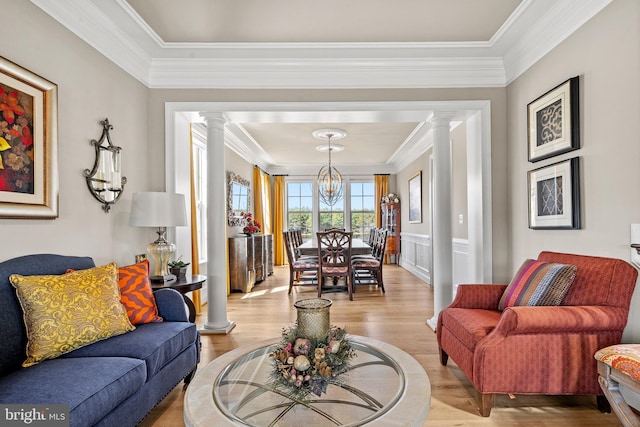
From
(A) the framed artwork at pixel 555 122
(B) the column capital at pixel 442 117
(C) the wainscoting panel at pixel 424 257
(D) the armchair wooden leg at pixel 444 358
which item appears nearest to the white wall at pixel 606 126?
(A) the framed artwork at pixel 555 122

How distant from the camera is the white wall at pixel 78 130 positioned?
6.49ft

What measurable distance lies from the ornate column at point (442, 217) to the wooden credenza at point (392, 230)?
15.3 ft

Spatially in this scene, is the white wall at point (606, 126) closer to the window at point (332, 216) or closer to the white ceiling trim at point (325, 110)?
the white ceiling trim at point (325, 110)

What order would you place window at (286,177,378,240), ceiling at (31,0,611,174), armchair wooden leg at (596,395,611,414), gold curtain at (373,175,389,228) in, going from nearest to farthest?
armchair wooden leg at (596,395,611,414), ceiling at (31,0,611,174), gold curtain at (373,175,389,228), window at (286,177,378,240)

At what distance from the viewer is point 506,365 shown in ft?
6.23

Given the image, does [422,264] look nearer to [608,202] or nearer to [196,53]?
[608,202]

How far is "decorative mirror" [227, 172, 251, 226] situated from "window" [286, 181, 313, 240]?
235 centimetres

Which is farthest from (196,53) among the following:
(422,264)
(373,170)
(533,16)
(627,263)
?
(373,170)

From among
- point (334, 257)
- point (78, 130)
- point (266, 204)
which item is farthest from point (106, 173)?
point (266, 204)

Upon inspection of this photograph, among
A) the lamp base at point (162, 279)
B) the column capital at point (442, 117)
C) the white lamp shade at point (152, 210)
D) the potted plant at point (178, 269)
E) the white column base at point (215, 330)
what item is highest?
the column capital at point (442, 117)

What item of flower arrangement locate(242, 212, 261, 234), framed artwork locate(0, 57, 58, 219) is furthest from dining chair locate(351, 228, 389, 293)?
framed artwork locate(0, 57, 58, 219)

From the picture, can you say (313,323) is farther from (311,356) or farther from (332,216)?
(332,216)

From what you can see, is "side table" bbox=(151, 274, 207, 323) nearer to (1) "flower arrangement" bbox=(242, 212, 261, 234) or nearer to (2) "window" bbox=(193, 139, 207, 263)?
(2) "window" bbox=(193, 139, 207, 263)

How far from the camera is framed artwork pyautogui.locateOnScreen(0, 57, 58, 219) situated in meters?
1.86
